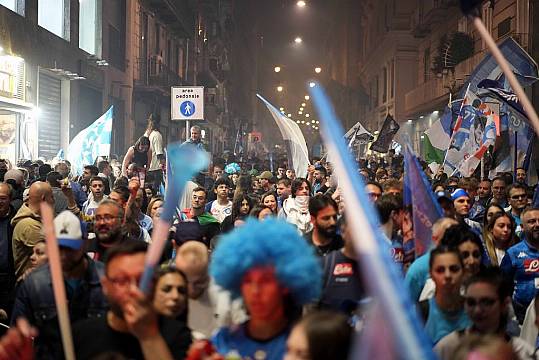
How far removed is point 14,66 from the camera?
19594mm

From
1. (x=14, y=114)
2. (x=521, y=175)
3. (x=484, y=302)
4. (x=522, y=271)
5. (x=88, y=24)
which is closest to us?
(x=484, y=302)

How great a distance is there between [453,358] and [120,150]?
29.2 metres

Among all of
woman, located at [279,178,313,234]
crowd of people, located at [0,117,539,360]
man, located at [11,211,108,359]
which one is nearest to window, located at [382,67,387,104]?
woman, located at [279,178,313,234]

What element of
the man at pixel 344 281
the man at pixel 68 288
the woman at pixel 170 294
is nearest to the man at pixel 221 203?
the man at pixel 344 281

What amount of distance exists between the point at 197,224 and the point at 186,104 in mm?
9431

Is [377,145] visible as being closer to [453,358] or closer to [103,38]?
[103,38]

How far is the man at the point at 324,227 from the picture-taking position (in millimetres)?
6020

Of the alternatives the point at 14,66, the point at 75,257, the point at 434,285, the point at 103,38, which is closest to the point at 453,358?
the point at 434,285

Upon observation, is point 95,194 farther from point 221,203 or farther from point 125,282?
point 125,282

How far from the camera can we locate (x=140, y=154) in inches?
526

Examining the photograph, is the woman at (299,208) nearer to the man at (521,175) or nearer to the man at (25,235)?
the man at (25,235)

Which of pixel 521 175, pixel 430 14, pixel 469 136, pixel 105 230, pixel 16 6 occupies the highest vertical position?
pixel 430 14

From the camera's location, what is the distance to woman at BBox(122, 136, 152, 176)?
43.3 ft

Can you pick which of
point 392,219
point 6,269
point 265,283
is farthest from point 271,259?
point 6,269
